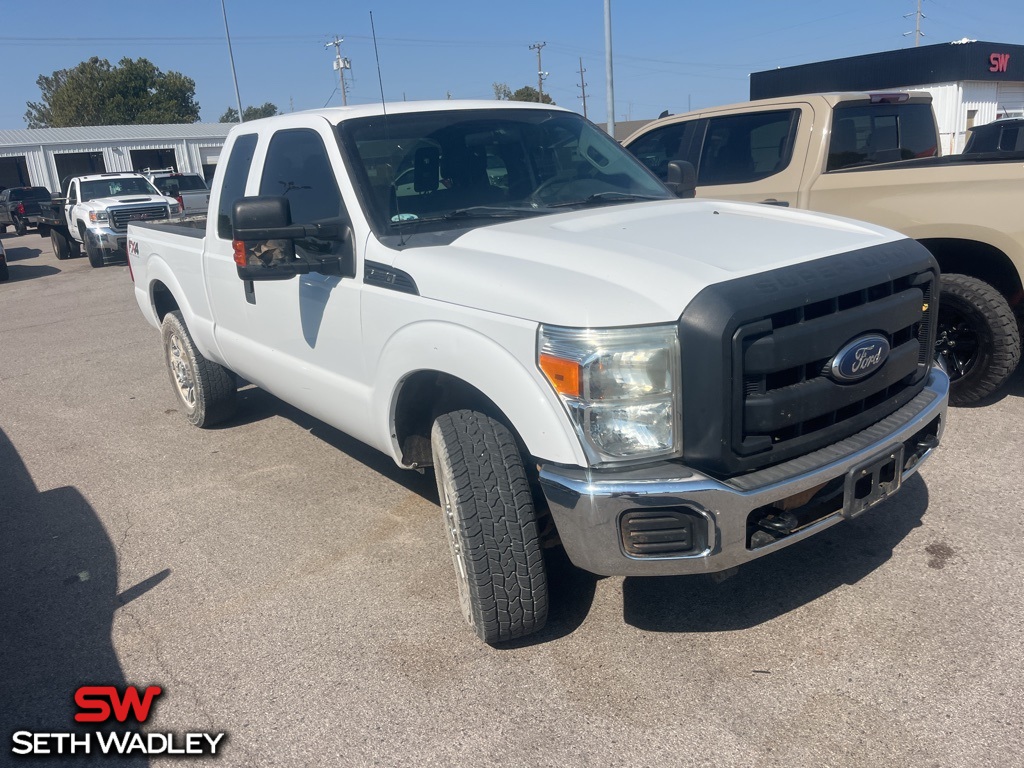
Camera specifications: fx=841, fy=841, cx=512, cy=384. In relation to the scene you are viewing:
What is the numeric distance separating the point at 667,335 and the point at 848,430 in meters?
0.86

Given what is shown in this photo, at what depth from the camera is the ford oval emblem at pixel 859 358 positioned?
2854 millimetres

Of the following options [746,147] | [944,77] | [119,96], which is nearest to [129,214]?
[746,147]

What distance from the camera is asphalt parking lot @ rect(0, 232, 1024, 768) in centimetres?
271

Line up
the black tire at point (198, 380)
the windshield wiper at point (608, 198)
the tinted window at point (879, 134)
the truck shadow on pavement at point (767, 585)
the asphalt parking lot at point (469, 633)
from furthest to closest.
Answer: the tinted window at point (879, 134) → the black tire at point (198, 380) → the windshield wiper at point (608, 198) → the truck shadow on pavement at point (767, 585) → the asphalt parking lot at point (469, 633)

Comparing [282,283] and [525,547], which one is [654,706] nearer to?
[525,547]

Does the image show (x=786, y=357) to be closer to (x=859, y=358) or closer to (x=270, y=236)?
(x=859, y=358)

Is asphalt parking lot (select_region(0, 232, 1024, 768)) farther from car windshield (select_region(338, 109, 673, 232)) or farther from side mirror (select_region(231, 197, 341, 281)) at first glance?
car windshield (select_region(338, 109, 673, 232))

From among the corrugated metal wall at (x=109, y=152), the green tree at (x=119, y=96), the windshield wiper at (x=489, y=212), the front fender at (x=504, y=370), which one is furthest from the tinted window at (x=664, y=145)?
the green tree at (x=119, y=96)

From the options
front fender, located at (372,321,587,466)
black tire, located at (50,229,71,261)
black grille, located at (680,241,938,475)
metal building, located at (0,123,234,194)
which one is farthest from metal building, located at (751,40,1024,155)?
front fender, located at (372,321,587,466)

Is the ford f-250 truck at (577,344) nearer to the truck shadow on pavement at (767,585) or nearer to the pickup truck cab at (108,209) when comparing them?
the truck shadow on pavement at (767,585)

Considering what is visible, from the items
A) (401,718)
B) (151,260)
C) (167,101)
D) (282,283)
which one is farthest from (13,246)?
(167,101)

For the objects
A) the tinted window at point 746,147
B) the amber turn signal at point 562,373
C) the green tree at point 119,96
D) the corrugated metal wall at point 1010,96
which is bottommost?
the amber turn signal at point 562,373

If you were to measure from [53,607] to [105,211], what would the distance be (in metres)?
15.4

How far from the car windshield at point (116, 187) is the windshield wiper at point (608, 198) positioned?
1665cm
